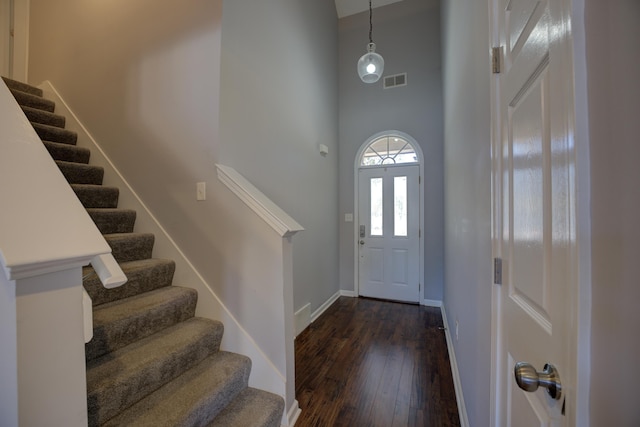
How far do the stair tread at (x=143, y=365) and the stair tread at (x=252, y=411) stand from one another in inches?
12.9

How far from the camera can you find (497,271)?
0.92 m

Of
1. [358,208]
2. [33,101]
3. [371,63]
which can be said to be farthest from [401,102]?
[33,101]

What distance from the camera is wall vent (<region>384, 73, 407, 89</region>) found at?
3.67m

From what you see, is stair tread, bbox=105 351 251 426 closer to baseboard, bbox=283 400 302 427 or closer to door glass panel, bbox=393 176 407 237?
baseboard, bbox=283 400 302 427

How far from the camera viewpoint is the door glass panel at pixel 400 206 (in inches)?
145

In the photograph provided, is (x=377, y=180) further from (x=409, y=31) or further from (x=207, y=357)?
(x=207, y=357)

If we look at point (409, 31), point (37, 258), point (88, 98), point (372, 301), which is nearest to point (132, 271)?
point (37, 258)

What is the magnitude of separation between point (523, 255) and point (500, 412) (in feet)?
1.94

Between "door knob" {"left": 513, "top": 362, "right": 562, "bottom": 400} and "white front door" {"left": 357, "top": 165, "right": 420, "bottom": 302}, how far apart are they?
3.22 metres

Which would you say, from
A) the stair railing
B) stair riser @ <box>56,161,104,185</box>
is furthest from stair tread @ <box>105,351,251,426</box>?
stair riser @ <box>56,161,104,185</box>

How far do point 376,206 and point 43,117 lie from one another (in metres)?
3.82

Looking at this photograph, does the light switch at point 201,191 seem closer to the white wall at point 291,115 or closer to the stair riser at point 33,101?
the white wall at point 291,115

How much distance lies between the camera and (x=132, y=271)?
1.63 m

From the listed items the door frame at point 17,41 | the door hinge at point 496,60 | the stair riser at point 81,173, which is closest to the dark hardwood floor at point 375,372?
the door hinge at point 496,60
